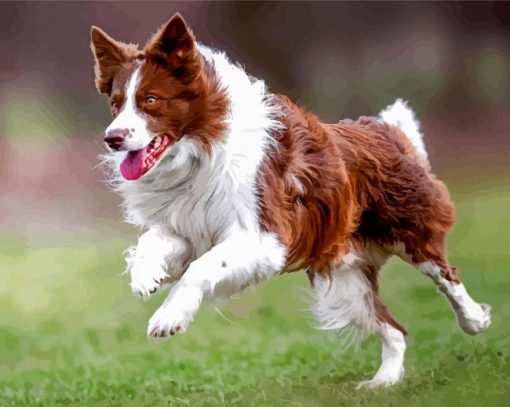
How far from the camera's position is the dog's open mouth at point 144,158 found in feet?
12.6

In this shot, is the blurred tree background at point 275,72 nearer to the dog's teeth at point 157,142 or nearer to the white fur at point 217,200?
the white fur at point 217,200

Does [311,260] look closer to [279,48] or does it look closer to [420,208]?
[420,208]

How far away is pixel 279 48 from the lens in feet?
26.8

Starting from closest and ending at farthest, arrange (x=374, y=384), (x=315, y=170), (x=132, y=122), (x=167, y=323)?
(x=167, y=323) → (x=132, y=122) → (x=315, y=170) → (x=374, y=384)

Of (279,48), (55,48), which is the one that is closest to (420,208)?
(279,48)

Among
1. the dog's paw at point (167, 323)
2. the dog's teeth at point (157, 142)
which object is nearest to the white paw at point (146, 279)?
the dog's paw at point (167, 323)

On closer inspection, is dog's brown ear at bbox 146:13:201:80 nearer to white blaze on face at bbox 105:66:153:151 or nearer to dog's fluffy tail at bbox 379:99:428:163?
white blaze on face at bbox 105:66:153:151

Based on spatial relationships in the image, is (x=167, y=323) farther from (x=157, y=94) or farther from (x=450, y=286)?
(x=450, y=286)

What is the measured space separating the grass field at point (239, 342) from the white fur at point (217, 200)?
37.1 inches

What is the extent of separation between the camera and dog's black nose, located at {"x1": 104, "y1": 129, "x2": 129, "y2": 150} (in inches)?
143

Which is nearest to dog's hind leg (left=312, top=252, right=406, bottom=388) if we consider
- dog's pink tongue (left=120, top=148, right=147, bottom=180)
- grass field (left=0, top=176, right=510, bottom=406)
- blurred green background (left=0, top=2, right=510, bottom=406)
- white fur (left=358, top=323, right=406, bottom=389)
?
white fur (left=358, top=323, right=406, bottom=389)

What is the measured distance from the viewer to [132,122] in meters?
3.70

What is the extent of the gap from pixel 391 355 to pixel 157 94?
183 centimetres

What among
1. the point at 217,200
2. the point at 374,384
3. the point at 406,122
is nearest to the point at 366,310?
the point at 374,384
